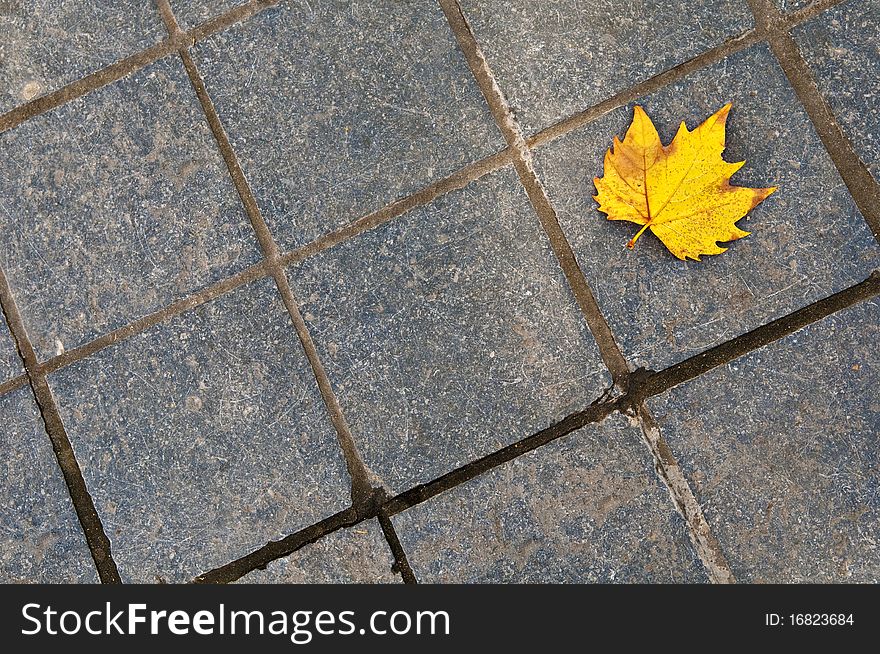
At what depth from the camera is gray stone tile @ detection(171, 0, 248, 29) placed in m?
2.02

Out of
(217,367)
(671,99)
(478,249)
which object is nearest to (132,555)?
(217,367)

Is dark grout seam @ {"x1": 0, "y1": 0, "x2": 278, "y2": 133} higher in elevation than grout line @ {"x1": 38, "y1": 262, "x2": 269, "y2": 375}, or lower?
higher

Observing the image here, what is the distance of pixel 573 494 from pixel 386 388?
603mm

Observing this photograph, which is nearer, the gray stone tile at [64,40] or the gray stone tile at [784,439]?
the gray stone tile at [784,439]

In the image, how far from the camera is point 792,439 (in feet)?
6.33

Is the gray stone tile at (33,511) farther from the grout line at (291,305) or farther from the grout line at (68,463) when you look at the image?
the grout line at (291,305)

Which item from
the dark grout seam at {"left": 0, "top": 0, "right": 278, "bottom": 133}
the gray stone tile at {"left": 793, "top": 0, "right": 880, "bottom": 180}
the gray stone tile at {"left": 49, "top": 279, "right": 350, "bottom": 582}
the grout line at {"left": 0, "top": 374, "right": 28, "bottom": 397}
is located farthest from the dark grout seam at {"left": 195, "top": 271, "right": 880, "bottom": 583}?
the dark grout seam at {"left": 0, "top": 0, "right": 278, "bottom": 133}

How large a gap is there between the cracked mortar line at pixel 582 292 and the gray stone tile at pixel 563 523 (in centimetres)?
3

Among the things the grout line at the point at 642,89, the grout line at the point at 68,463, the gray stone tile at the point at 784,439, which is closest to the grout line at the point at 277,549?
the grout line at the point at 68,463

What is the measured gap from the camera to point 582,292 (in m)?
1.95

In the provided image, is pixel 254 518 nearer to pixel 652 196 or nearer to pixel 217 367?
pixel 217 367

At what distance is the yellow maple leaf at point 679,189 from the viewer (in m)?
1.88

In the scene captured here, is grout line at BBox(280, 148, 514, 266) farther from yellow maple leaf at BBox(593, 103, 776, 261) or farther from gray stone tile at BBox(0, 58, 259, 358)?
yellow maple leaf at BBox(593, 103, 776, 261)

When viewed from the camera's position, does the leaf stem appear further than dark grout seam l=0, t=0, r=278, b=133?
No
